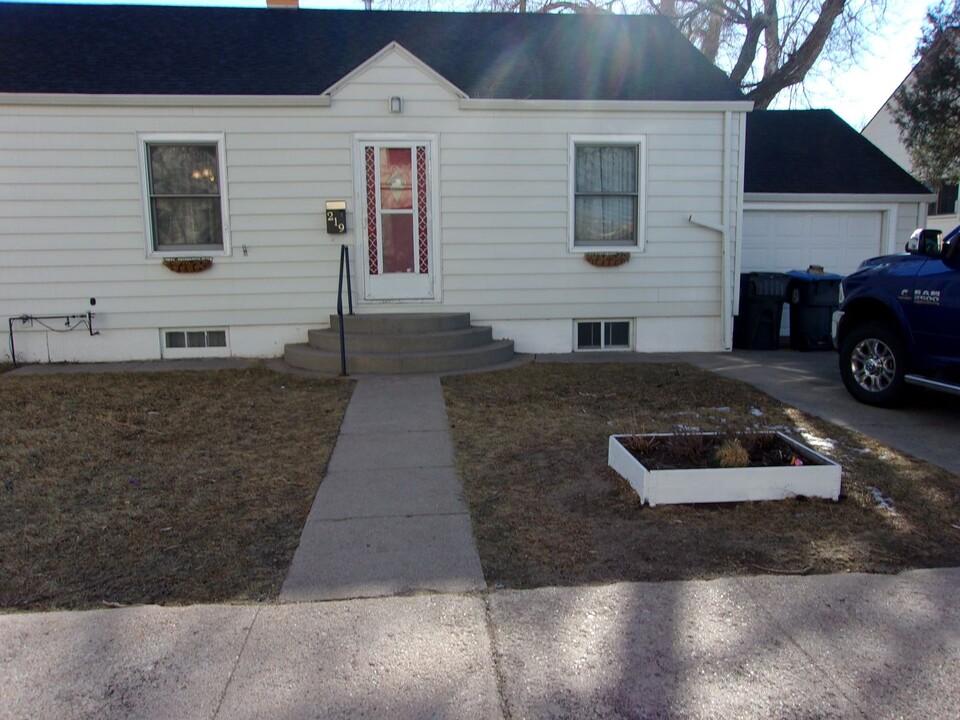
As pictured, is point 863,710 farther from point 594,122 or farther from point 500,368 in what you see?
point 594,122

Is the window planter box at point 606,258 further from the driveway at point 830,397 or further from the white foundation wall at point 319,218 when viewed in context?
the driveway at point 830,397

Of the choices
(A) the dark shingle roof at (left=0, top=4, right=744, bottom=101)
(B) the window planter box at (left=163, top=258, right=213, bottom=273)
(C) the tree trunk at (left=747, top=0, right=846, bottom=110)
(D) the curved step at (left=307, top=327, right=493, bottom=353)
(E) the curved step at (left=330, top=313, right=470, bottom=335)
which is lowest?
(D) the curved step at (left=307, top=327, right=493, bottom=353)

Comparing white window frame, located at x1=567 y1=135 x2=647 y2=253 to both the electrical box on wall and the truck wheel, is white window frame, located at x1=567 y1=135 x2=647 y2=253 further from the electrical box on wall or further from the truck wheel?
the truck wheel

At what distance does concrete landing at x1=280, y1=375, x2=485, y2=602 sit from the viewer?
340cm

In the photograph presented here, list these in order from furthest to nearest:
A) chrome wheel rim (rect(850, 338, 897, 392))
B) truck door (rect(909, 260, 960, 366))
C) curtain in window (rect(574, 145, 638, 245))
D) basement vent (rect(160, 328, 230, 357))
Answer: curtain in window (rect(574, 145, 638, 245)), basement vent (rect(160, 328, 230, 357)), chrome wheel rim (rect(850, 338, 897, 392)), truck door (rect(909, 260, 960, 366))

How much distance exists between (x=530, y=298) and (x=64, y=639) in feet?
24.8

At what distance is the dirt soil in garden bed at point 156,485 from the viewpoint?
3.44 meters

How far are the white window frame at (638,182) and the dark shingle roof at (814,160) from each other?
294 centimetres

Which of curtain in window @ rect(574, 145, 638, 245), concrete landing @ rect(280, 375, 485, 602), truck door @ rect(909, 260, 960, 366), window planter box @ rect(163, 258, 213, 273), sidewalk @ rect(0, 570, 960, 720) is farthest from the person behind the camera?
curtain in window @ rect(574, 145, 638, 245)

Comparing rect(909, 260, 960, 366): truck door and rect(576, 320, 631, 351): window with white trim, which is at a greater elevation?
rect(909, 260, 960, 366): truck door

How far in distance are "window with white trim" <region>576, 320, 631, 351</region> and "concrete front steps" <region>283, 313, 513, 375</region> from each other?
1183 millimetres

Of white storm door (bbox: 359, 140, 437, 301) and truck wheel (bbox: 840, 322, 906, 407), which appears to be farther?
white storm door (bbox: 359, 140, 437, 301)

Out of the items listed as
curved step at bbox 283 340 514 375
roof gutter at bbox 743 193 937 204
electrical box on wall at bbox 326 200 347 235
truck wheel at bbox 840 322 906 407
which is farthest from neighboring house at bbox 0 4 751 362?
truck wheel at bbox 840 322 906 407

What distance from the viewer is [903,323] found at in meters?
6.33
